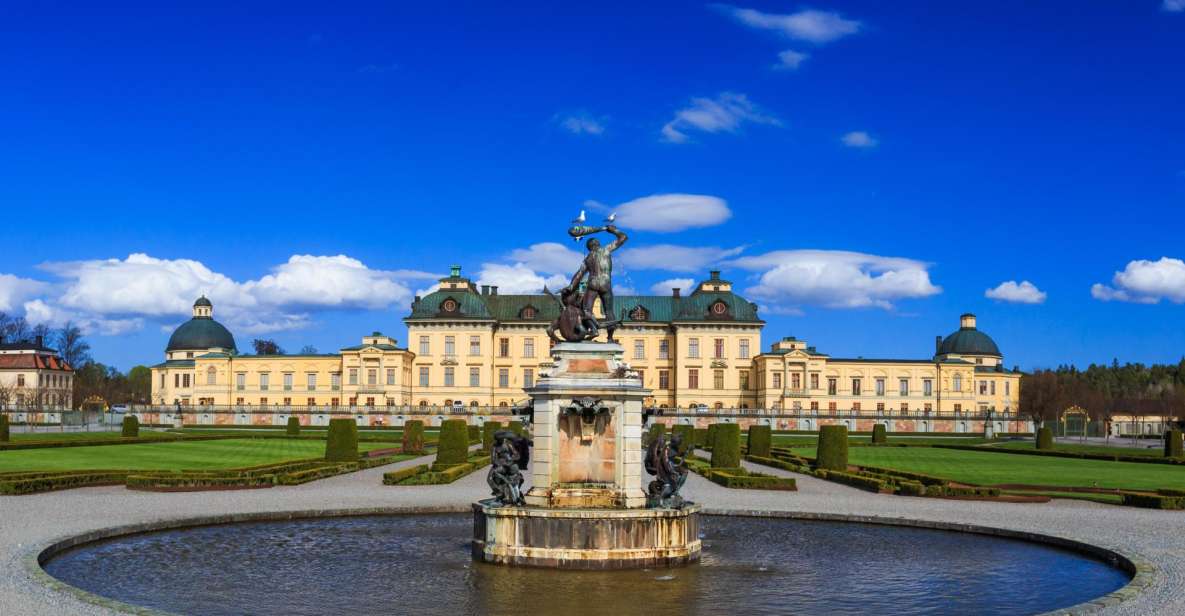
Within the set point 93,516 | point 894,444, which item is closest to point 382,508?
point 93,516

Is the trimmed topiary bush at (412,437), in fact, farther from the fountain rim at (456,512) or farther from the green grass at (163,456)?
the fountain rim at (456,512)

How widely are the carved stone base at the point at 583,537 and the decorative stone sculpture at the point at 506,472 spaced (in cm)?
38

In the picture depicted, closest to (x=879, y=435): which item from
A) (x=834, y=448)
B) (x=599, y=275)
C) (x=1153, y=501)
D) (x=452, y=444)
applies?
(x=834, y=448)

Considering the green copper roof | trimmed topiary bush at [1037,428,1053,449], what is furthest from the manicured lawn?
the green copper roof

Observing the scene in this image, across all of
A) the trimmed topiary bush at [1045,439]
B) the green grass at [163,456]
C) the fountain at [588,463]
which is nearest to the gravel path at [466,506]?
the fountain at [588,463]

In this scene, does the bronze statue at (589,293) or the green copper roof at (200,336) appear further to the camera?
the green copper roof at (200,336)

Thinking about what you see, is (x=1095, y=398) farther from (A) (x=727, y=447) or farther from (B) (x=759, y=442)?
(A) (x=727, y=447)

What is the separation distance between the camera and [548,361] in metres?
89.9

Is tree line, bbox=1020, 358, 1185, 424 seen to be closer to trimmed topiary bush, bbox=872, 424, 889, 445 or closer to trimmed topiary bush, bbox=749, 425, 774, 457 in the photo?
trimmed topiary bush, bbox=872, 424, 889, 445

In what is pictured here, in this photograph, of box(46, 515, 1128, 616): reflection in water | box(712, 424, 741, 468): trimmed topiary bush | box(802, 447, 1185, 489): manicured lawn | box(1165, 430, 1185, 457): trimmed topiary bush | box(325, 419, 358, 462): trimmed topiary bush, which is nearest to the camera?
box(46, 515, 1128, 616): reflection in water

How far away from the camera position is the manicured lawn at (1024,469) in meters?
31.1

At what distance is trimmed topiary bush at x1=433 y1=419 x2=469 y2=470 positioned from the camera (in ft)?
117

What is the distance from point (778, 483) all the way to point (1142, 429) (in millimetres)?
91930

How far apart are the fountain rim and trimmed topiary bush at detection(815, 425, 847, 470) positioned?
43.9ft
